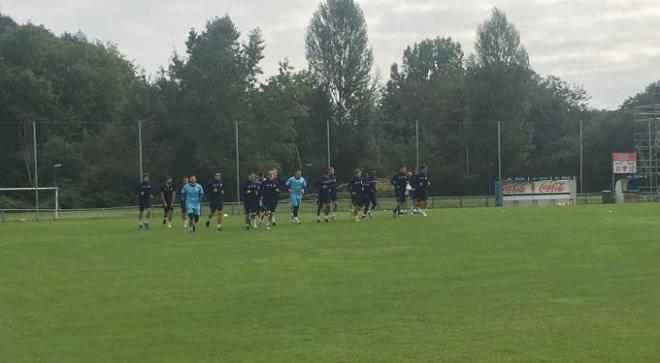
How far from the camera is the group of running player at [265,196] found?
24953mm

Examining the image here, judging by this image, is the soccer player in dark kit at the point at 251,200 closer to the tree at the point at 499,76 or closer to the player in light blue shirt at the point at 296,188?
the player in light blue shirt at the point at 296,188

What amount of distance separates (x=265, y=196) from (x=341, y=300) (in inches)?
627

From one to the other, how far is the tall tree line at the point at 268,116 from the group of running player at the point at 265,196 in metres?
15.7

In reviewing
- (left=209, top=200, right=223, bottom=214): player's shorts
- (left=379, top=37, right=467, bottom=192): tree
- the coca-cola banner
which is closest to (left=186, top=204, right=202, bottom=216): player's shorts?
(left=209, top=200, right=223, bottom=214): player's shorts

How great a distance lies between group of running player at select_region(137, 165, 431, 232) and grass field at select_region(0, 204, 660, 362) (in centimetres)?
604

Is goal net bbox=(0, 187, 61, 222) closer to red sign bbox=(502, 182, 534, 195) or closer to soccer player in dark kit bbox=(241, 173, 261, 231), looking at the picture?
soccer player in dark kit bbox=(241, 173, 261, 231)

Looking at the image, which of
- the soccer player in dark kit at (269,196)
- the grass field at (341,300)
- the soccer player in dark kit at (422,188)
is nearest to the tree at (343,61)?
the soccer player in dark kit at (422,188)

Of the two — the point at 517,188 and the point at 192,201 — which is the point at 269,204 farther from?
the point at 517,188

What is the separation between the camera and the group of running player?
81.9 feet

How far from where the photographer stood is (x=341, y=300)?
10.1 m

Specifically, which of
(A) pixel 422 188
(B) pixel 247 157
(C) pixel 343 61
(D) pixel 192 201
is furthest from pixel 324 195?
(C) pixel 343 61

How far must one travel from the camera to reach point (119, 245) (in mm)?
19453

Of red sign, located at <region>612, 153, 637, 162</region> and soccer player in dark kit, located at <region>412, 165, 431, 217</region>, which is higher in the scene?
red sign, located at <region>612, 153, 637, 162</region>

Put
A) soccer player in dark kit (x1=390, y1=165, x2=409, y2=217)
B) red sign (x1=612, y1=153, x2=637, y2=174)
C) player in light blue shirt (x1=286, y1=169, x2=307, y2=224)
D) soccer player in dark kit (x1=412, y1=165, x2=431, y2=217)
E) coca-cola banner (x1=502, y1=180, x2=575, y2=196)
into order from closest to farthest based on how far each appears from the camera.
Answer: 1. player in light blue shirt (x1=286, y1=169, x2=307, y2=224)
2. soccer player in dark kit (x1=390, y1=165, x2=409, y2=217)
3. soccer player in dark kit (x1=412, y1=165, x2=431, y2=217)
4. coca-cola banner (x1=502, y1=180, x2=575, y2=196)
5. red sign (x1=612, y1=153, x2=637, y2=174)
